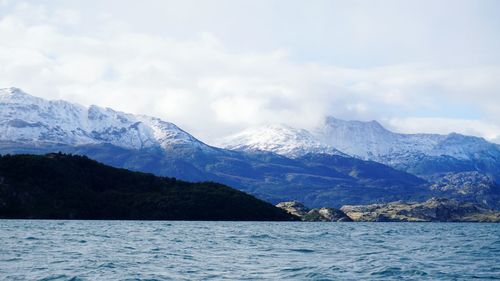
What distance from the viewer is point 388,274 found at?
78.5m

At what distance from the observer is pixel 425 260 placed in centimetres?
9838

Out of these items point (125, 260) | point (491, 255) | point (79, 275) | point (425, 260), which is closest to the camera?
point (79, 275)

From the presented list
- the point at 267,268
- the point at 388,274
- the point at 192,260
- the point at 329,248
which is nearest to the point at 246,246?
the point at 329,248

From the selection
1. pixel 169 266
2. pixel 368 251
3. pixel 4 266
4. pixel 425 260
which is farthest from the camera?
pixel 368 251

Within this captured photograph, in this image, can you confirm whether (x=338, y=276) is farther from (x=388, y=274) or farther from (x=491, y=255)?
(x=491, y=255)

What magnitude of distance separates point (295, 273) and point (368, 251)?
4107 cm

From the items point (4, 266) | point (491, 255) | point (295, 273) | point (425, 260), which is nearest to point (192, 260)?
point (295, 273)

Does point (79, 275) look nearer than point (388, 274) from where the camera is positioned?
Yes

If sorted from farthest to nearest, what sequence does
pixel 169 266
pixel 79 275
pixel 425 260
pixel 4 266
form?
pixel 425 260
pixel 169 266
pixel 4 266
pixel 79 275

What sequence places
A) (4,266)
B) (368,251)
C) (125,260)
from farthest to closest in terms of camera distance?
(368,251), (125,260), (4,266)

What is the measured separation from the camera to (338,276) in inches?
2992

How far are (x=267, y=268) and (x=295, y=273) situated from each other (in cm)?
566

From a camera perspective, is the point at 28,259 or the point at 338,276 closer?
the point at 338,276

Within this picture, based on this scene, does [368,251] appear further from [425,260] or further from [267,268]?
[267,268]
